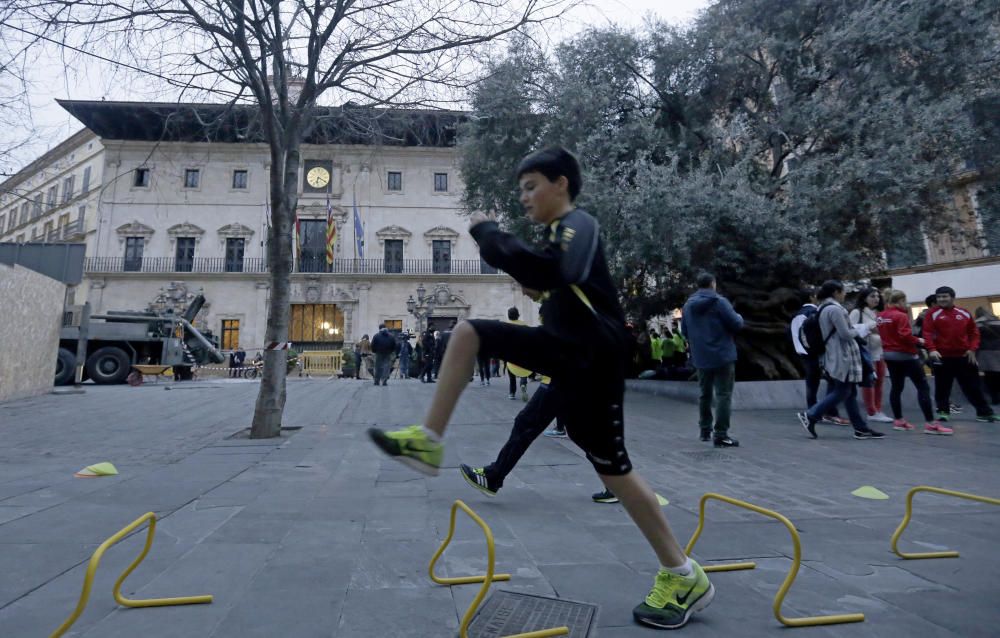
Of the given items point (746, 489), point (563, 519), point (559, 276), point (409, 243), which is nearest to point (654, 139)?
point (746, 489)

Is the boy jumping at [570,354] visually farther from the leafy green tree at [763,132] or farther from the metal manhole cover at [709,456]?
the leafy green tree at [763,132]

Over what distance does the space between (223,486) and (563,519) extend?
255 cm

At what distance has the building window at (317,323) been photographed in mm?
32875

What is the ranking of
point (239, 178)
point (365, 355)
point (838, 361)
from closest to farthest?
point (838, 361), point (365, 355), point (239, 178)

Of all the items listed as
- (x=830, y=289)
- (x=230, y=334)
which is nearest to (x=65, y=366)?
(x=830, y=289)

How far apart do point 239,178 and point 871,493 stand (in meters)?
36.7

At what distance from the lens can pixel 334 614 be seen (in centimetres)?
196

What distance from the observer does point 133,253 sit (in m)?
33.2

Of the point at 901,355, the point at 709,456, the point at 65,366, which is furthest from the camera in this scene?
the point at 65,366

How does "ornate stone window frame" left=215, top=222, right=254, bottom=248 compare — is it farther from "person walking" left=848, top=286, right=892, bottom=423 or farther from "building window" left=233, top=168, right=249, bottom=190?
"person walking" left=848, top=286, right=892, bottom=423

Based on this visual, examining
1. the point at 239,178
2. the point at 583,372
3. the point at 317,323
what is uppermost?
the point at 239,178

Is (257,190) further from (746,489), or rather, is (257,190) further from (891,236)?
(746,489)

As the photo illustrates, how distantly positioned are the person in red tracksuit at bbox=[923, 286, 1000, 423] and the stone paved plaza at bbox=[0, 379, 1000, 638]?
1.67 m

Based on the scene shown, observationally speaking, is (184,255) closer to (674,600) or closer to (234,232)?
(234,232)
